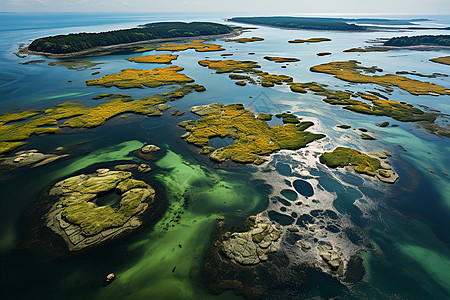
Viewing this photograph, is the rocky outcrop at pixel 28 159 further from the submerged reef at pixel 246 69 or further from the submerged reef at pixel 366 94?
the submerged reef at pixel 366 94

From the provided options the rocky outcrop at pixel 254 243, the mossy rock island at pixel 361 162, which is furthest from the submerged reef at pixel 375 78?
the rocky outcrop at pixel 254 243

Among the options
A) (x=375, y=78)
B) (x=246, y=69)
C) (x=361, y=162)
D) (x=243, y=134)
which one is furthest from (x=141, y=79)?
(x=375, y=78)

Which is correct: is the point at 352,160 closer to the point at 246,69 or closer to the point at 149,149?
the point at 149,149

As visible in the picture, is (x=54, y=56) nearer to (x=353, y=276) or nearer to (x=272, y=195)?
(x=272, y=195)

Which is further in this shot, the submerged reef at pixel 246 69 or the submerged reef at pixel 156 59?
the submerged reef at pixel 156 59

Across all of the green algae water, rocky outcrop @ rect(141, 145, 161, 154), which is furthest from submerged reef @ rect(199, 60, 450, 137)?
rocky outcrop @ rect(141, 145, 161, 154)

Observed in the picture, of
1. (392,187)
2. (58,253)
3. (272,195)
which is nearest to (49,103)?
(58,253)
